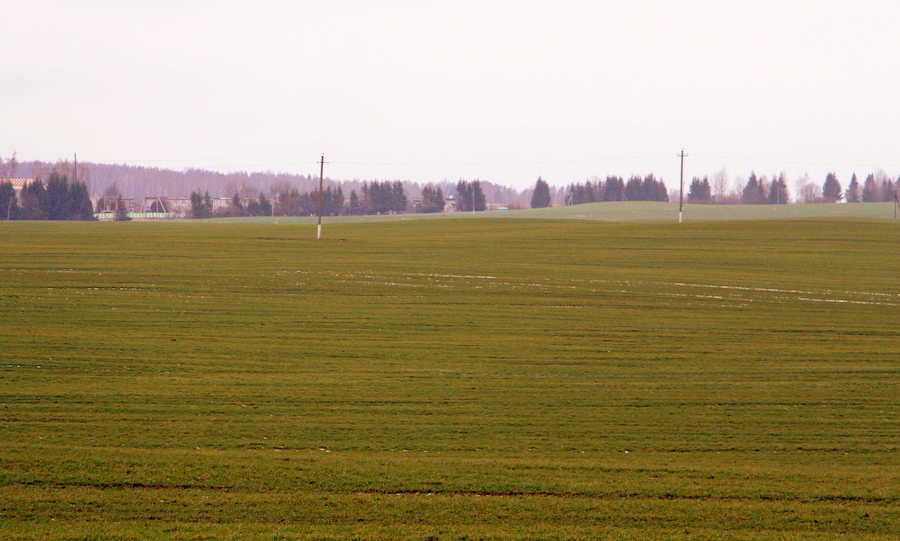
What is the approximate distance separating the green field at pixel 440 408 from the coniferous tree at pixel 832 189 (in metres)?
141

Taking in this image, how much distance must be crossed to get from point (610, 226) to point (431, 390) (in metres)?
42.7

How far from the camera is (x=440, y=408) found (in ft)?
34.0

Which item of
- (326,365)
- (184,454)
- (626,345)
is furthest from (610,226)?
(184,454)

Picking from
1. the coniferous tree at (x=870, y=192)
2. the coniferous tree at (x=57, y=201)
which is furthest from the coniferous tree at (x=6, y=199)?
the coniferous tree at (x=870, y=192)

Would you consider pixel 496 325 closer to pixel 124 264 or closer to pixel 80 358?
pixel 80 358

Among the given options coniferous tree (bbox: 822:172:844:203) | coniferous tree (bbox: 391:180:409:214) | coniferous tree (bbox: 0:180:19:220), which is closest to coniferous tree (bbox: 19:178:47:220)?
coniferous tree (bbox: 0:180:19:220)

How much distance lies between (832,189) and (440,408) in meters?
164

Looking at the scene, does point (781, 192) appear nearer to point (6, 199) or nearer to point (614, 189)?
point (614, 189)

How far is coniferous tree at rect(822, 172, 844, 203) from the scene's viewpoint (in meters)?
151

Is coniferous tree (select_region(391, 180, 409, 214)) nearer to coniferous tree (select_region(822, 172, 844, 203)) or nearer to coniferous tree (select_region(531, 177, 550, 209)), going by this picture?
coniferous tree (select_region(531, 177, 550, 209))

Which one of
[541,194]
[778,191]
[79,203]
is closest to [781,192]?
[778,191]

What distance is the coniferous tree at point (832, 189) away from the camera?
151 meters

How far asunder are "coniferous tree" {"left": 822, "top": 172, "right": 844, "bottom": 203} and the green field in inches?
5563

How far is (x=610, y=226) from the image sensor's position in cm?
5219
